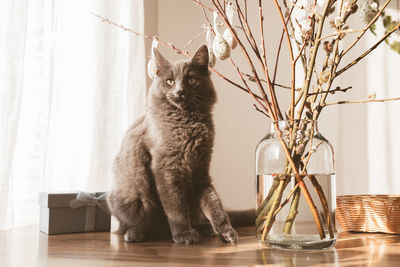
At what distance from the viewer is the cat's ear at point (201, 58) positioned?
104 centimetres

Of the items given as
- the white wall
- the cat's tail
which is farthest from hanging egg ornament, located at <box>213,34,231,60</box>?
the white wall

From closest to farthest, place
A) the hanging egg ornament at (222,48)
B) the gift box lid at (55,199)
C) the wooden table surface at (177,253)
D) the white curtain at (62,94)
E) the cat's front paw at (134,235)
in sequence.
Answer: the wooden table surface at (177,253)
the hanging egg ornament at (222,48)
the cat's front paw at (134,235)
the gift box lid at (55,199)
the white curtain at (62,94)

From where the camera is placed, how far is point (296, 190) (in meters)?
0.79

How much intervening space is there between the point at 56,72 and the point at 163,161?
0.64m

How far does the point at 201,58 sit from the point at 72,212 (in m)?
0.55

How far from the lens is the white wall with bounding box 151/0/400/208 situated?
1722 millimetres

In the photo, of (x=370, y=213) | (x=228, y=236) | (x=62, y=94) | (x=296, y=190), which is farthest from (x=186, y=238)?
(x=62, y=94)

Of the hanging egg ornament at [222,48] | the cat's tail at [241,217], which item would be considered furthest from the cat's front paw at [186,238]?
the hanging egg ornament at [222,48]

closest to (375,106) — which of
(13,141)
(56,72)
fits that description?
(56,72)

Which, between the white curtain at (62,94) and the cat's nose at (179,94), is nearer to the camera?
the cat's nose at (179,94)

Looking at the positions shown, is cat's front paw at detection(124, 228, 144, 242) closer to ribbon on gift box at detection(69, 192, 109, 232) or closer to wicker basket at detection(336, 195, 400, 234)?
ribbon on gift box at detection(69, 192, 109, 232)

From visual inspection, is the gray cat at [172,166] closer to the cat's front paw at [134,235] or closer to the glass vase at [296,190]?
the cat's front paw at [134,235]

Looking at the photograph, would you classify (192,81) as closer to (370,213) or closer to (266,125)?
(370,213)

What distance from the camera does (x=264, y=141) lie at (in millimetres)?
860
